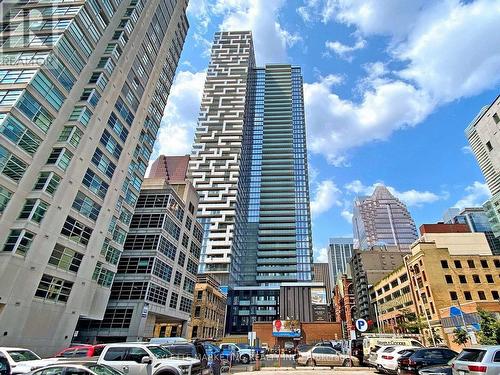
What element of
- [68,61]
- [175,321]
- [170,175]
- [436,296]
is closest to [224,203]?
[170,175]

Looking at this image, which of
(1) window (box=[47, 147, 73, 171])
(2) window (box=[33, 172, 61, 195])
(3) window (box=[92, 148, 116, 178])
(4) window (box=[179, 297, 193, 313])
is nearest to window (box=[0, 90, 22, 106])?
(1) window (box=[47, 147, 73, 171])

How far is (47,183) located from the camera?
27.5 metres

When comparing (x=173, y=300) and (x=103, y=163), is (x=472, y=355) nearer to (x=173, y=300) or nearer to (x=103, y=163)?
(x=103, y=163)

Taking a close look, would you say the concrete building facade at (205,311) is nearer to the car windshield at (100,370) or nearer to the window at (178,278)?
the window at (178,278)

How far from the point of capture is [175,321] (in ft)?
156

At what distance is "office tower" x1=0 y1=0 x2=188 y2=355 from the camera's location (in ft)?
82.4

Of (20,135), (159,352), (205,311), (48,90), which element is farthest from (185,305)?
(159,352)

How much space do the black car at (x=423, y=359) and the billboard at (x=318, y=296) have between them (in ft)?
249

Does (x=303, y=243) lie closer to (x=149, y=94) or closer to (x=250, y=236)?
(x=250, y=236)

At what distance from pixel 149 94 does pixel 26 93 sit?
21.8m

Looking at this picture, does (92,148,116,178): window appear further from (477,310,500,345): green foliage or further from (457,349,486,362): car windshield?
(477,310,500,345): green foliage

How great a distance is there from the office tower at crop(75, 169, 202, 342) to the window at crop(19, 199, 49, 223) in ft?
50.0

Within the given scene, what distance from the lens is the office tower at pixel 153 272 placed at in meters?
35.8

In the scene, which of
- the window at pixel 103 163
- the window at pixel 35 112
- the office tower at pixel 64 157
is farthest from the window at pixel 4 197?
the window at pixel 103 163
